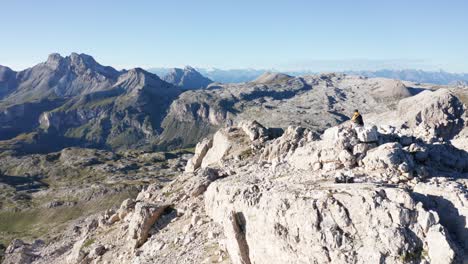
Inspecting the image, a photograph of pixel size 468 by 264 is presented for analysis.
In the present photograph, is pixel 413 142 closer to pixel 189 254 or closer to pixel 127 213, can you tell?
pixel 189 254

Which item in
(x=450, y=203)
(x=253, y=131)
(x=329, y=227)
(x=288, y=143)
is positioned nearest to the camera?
(x=450, y=203)

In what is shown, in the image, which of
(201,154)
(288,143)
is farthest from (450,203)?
(201,154)

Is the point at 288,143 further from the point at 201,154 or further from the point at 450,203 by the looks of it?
the point at 450,203

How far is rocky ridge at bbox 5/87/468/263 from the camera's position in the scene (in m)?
22.3

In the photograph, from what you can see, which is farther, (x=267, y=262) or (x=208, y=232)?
(x=208, y=232)

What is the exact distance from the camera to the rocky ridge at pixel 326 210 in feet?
73.2

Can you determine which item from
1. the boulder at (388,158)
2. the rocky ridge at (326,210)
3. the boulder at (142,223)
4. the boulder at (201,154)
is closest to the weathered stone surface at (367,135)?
the rocky ridge at (326,210)

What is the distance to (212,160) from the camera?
6781cm

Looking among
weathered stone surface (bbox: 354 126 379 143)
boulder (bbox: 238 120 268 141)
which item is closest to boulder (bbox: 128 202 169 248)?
boulder (bbox: 238 120 268 141)

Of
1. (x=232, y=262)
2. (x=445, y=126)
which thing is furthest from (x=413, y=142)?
(x=445, y=126)

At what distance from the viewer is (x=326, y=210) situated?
2481 centimetres

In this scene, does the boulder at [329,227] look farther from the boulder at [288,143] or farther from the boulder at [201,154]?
the boulder at [201,154]

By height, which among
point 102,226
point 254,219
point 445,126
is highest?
point 254,219

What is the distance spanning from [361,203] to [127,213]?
42841mm
